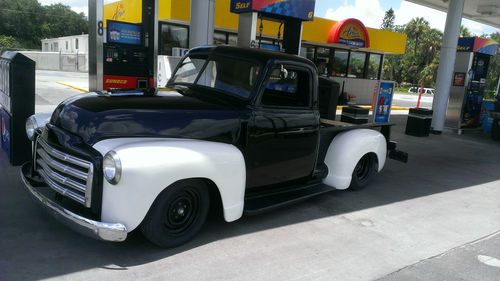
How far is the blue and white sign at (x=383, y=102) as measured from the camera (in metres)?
12.7

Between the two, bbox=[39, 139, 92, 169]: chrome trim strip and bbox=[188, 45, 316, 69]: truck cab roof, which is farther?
bbox=[188, 45, 316, 69]: truck cab roof

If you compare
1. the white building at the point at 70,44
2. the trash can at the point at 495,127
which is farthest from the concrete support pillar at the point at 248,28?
the white building at the point at 70,44

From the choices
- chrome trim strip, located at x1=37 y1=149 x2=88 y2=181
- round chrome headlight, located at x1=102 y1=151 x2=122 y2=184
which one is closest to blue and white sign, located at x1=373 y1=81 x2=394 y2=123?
chrome trim strip, located at x1=37 y1=149 x2=88 y2=181

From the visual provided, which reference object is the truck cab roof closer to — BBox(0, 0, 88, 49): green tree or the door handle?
the door handle

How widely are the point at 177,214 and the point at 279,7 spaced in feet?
22.2

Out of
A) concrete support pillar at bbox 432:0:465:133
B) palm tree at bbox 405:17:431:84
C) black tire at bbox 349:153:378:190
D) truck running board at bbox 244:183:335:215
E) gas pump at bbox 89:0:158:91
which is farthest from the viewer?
palm tree at bbox 405:17:431:84

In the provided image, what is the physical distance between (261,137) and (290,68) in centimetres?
101

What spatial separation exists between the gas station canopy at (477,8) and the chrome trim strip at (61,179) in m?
15.5

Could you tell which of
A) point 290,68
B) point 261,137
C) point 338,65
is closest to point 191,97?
point 261,137

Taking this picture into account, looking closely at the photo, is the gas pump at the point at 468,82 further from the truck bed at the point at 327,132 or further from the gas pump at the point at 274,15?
the truck bed at the point at 327,132

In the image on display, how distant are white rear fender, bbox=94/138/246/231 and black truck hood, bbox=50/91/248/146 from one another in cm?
11

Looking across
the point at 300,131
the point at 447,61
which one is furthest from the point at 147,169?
the point at 447,61

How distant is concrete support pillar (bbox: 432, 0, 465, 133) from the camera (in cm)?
1253

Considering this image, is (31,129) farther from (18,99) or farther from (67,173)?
(18,99)
